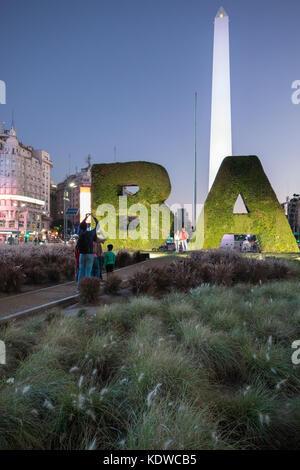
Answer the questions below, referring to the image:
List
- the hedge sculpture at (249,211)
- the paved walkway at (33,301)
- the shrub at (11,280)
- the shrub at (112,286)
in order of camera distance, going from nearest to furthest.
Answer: the paved walkway at (33,301) → the shrub at (112,286) → the shrub at (11,280) → the hedge sculpture at (249,211)

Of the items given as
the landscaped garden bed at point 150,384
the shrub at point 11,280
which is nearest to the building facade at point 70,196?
the shrub at point 11,280

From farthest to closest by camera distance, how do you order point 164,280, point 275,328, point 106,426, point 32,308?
point 164,280
point 32,308
point 275,328
point 106,426

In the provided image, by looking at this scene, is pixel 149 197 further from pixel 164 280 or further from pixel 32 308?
pixel 32 308

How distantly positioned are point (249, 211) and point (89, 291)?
13.0 meters

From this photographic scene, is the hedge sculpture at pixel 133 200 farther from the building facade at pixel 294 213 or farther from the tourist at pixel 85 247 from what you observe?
the building facade at pixel 294 213

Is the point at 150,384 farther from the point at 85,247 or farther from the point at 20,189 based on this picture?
the point at 20,189

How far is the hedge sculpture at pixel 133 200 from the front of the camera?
18031 millimetres

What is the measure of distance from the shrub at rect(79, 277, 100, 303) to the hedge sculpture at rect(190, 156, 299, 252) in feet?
38.6

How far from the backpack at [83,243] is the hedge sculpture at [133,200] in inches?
432

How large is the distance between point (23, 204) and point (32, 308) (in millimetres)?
90650

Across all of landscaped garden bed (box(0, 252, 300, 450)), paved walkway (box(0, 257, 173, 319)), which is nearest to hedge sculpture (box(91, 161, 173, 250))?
paved walkway (box(0, 257, 173, 319))
